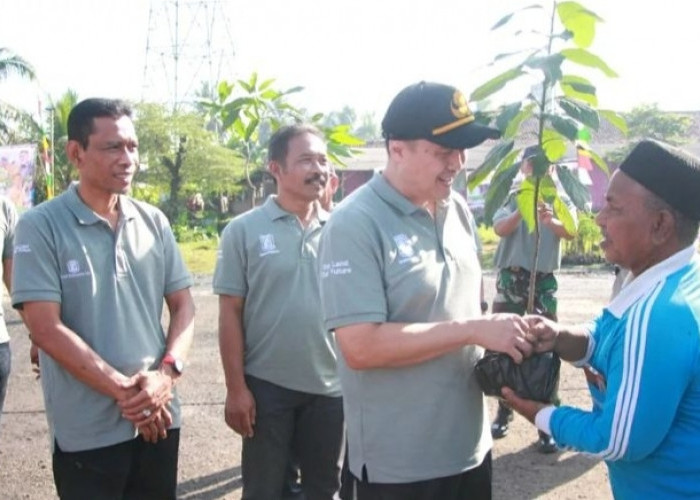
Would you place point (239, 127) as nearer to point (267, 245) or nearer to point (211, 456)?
point (267, 245)

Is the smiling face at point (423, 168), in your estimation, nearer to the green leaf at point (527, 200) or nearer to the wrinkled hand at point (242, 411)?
the green leaf at point (527, 200)

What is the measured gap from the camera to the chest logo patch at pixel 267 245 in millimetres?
3428

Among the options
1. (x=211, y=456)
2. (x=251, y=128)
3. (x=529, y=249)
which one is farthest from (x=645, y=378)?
(x=251, y=128)

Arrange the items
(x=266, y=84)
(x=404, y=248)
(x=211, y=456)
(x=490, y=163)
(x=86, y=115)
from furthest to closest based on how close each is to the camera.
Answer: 1. (x=266, y=84)
2. (x=211, y=456)
3. (x=490, y=163)
4. (x=86, y=115)
5. (x=404, y=248)

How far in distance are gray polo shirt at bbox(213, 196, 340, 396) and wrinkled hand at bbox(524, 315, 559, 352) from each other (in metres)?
1.34

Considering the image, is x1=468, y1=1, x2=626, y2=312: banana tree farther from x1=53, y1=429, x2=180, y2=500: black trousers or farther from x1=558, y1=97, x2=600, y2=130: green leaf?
x1=53, y1=429, x2=180, y2=500: black trousers

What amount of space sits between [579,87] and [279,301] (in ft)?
5.31

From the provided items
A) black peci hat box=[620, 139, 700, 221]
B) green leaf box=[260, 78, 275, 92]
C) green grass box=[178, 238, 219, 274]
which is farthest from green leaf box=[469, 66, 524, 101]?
green grass box=[178, 238, 219, 274]

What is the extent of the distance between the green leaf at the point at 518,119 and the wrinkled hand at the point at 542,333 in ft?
2.86

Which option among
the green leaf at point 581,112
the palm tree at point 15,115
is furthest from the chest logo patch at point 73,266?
the palm tree at point 15,115

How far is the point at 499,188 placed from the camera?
122 inches

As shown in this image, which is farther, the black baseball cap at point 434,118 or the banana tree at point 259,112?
the banana tree at point 259,112

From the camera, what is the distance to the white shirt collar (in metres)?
2.03

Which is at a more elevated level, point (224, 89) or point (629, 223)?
point (224, 89)
